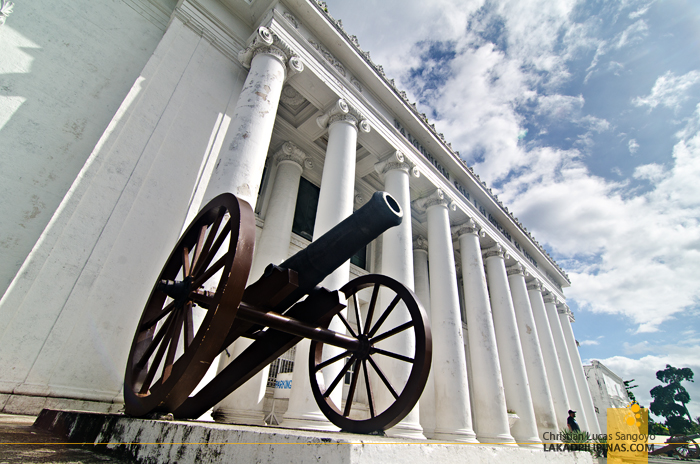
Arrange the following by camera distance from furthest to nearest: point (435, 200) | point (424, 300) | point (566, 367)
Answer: point (566, 367), point (424, 300), point (435, 200)

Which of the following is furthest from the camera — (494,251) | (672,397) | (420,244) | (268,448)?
(672,397)

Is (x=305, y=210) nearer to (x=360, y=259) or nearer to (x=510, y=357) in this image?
(x=360, y=259)

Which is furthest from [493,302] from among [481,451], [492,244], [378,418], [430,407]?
[481,451]

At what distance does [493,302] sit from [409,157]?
25.7 ft

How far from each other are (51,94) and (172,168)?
2525 mm

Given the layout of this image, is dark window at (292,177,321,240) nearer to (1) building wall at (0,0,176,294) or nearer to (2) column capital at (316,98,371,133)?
(2) column capital at (316,98,371,133)

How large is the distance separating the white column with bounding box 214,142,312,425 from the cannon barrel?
5020mm

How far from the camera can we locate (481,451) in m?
2.07

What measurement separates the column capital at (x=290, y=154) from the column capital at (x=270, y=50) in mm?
3310

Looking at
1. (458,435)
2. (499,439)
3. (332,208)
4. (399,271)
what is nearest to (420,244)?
(399,271)

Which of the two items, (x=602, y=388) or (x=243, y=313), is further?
(x=602, y=388)

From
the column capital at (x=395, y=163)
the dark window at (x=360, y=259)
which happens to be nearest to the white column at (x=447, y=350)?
the column capital at (x=395, y=163)

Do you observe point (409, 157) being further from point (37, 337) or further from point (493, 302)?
point (37, 337)

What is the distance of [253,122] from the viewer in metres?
6.53
